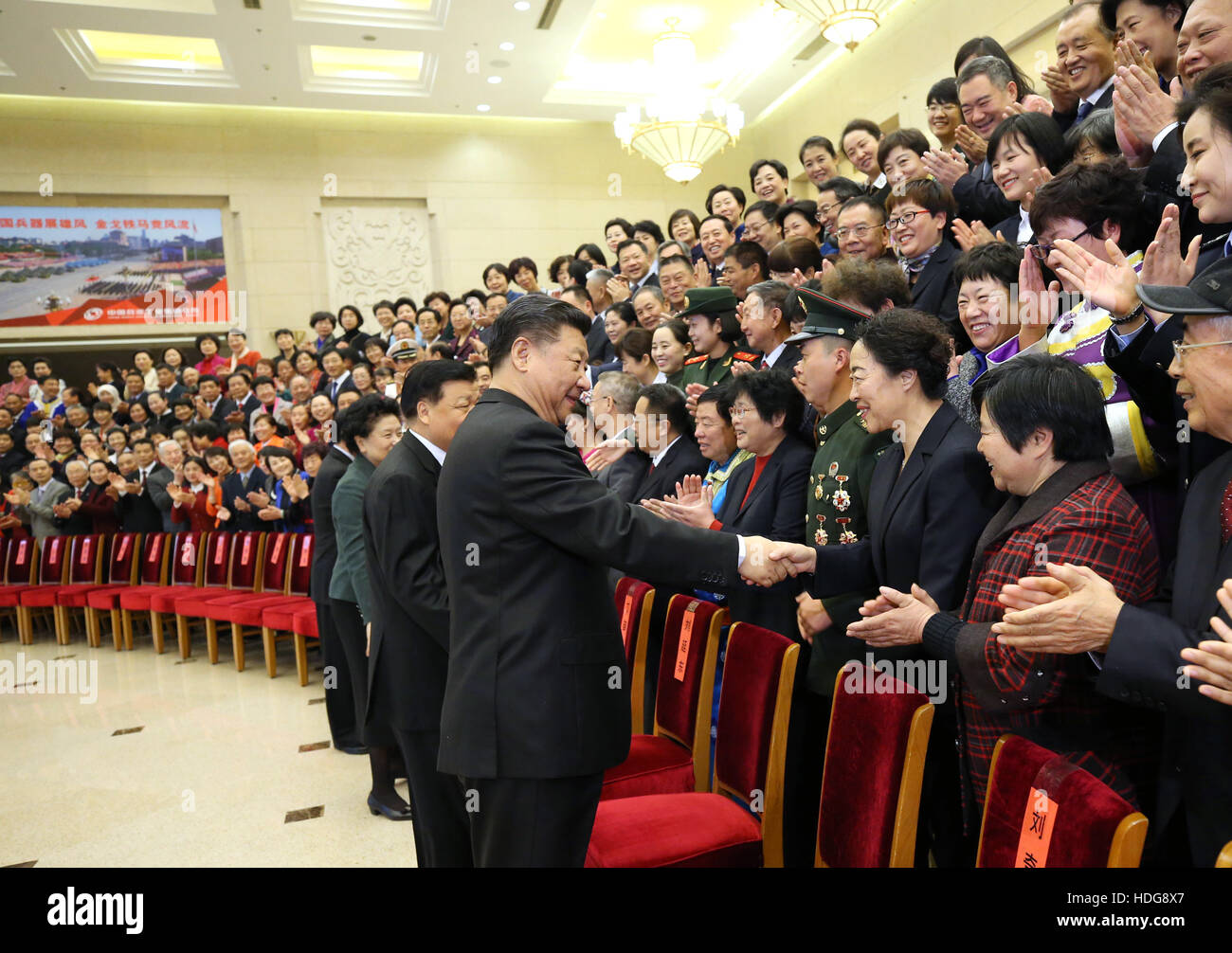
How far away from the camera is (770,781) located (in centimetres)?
183

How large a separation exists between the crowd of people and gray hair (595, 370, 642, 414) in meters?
0.02

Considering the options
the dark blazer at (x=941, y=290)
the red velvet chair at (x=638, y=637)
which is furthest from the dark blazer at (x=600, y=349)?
the red velvet chair at (x=638, y=637)

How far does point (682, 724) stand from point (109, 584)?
606 centimetres

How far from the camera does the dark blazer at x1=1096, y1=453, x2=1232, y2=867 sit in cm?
113

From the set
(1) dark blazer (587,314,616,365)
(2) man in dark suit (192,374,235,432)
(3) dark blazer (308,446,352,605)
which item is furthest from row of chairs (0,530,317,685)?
(1) dark blazer (587,314,616,365)

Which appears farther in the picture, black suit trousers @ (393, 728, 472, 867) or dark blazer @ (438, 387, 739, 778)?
black suit trousers @ (393, 728, 472, 867)

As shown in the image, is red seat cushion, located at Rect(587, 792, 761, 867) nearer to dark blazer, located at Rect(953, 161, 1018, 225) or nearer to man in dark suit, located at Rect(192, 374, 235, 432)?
dark blazer, located at Rect(953, 161, 1018, 225)

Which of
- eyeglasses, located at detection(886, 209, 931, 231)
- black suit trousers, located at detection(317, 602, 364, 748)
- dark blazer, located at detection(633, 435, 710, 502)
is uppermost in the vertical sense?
eyeglasses, located at detection(886, 209, 931, 231)

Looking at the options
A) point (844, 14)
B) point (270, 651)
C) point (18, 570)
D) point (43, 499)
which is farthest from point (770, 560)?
point (43, 499)

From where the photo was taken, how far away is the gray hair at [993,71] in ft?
10.5

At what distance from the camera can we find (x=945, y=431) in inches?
72.7

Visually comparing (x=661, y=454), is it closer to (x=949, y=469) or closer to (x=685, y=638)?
(x=685, y=638)

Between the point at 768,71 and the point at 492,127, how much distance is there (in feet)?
12.8

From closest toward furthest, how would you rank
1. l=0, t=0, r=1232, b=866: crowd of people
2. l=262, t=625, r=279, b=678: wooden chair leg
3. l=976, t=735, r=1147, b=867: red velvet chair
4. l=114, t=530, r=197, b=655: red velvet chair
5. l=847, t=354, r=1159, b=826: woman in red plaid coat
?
l=976, t=735, r=1147, b=867: red velvet chair, l=0, t=0, r=1232, b=866: crowd of people, l=847, t=354, r=1159, b=826: woman in red plaid coat, l=262, t=625, r=279, b=678: wooden chair leg, l=114, t=530, r=197, b=655: red velvet chair
